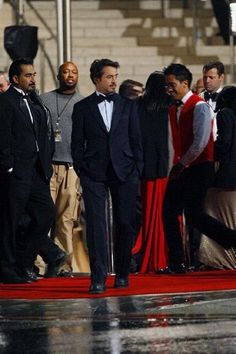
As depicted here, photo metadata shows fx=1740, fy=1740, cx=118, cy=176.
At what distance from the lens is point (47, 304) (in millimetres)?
13172

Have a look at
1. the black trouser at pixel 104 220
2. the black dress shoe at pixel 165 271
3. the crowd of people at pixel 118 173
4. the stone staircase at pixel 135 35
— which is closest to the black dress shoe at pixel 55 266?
the crowd of people at pixel 118 173

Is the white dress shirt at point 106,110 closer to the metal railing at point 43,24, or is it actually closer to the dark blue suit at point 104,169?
the dark blue suit at point 104,169

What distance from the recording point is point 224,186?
1584cm

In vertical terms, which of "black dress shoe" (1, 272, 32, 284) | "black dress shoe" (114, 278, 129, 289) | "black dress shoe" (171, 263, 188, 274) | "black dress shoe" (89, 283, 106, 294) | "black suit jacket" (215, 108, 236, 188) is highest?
"black suit jacket" (215, 108, 236, 188)

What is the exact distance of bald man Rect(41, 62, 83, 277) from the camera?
53.7ft

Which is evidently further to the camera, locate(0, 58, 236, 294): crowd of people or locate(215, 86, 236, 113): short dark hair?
locate(215, 86, 236, 113): short dark hair

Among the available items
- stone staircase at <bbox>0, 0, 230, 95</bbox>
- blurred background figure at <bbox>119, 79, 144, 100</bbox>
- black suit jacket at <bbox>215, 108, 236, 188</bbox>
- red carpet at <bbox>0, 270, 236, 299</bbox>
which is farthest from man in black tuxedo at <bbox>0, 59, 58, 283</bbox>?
stone staircase at <bbox>0, 0, 230, 95</bbox>

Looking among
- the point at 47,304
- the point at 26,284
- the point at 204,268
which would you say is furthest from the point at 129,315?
the point at 204,268

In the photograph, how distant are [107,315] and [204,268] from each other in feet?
13.0

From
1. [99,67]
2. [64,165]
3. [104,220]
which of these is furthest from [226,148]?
[104,220]

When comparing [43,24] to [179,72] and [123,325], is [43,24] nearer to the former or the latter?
[179,72]

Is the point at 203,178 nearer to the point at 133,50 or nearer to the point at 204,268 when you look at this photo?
the point at 204,268

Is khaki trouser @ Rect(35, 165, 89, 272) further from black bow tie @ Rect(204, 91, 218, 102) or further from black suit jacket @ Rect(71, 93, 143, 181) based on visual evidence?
black suit jacket @ Rect(71, 93, 143, 181)

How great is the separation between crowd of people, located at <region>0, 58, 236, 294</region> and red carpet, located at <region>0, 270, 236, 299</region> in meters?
0.18
